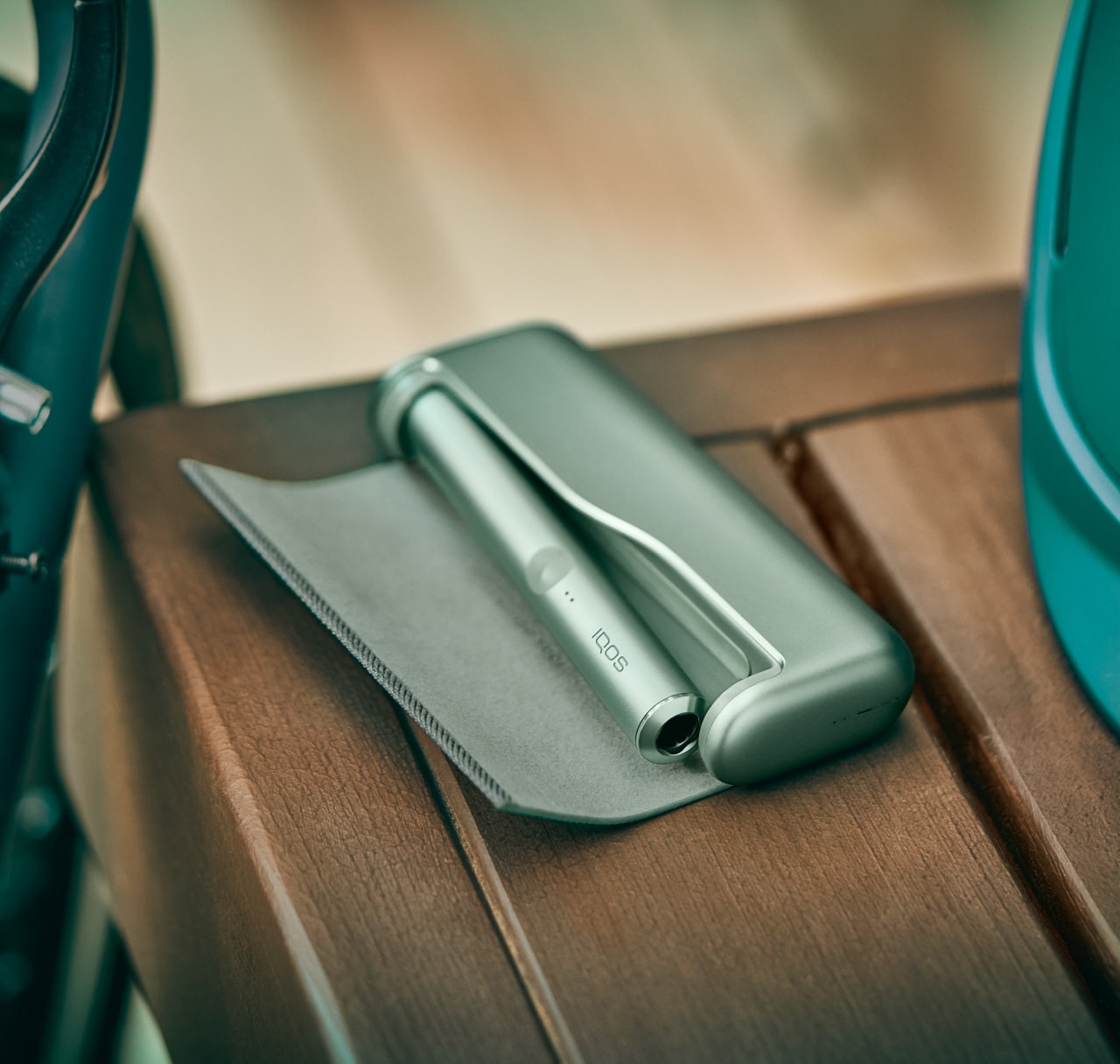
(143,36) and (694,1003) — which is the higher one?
(143,36)

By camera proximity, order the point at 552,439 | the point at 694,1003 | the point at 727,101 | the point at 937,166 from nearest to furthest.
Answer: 1. the point at 694,1003
2. the point at 552,439
3. the point at 937,166
4. the point at 727,101

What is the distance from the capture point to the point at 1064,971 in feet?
1.03

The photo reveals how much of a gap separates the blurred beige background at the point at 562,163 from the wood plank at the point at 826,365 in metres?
0.58

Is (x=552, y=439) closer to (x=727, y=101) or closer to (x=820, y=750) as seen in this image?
(x=820, y=750)

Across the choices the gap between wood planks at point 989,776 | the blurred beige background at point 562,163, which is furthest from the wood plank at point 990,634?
the blurred beige background at point 562,163

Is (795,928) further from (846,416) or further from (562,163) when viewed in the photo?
(562,163)

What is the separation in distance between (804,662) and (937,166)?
1.41m

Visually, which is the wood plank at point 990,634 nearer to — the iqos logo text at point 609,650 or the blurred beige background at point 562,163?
the iqos logo text at point 609,650

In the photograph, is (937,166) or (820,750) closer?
(820,750)

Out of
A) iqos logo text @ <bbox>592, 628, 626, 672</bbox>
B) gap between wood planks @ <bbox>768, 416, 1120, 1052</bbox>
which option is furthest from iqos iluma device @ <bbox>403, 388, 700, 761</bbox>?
gap between wood planks @ <bbox>768, 416, 1120, 1052</bbox>

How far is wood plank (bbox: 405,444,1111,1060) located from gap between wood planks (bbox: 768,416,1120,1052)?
15 millimetres

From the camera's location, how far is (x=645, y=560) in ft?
1.24

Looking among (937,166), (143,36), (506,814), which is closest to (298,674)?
(506,814)

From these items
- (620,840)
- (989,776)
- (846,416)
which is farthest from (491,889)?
(846,416)
